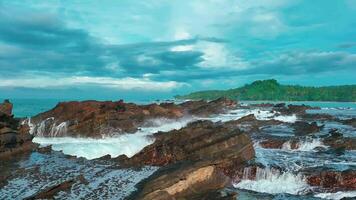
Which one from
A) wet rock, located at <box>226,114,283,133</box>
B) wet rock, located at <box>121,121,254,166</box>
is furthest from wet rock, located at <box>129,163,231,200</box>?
wet rock, located at <box>226,114,283,133</box>

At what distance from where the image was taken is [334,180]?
25.0 m

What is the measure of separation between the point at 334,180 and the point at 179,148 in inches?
437

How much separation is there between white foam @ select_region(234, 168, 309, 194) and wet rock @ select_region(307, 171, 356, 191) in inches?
25.9

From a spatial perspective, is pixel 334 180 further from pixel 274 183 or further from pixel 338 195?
pixel 274 183

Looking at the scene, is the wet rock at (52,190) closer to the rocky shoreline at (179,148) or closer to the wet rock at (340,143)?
the rocky shoreline at (179,148)

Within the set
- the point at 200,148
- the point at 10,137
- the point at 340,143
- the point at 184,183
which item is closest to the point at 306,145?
the point at 340,143

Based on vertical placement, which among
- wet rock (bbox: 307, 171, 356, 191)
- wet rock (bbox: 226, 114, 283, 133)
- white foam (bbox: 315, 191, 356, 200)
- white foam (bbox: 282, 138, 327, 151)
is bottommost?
white foam (bbox: 315, 191, 356, 200)

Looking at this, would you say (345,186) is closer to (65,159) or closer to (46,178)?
(46,178)

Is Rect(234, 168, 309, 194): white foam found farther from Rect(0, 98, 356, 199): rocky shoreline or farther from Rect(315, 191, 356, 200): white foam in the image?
Rect(315, 191, 356, 200): white foam

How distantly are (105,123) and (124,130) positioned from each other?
7.85 feet

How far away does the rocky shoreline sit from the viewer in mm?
20484

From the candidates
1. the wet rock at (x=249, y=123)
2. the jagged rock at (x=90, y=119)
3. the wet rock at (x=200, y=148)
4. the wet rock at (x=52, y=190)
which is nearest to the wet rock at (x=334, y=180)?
the wet rock at (x=200, y=148)

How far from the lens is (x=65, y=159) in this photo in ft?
109

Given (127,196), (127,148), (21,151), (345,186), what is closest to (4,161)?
(21,151)
